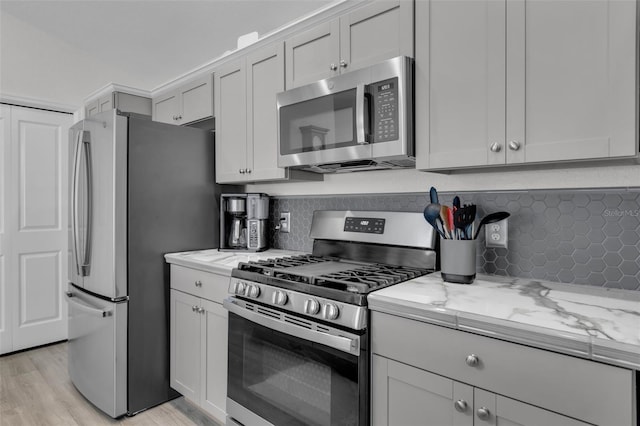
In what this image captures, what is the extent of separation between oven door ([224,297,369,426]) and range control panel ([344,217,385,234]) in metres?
0.65

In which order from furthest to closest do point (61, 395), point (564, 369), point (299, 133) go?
point (61, 395) < point (299, 133) < point (564, 369)

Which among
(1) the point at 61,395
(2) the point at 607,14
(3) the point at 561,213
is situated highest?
(2) the point at 607,14

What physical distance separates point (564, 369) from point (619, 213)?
29.9 inches

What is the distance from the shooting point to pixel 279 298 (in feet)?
5.15

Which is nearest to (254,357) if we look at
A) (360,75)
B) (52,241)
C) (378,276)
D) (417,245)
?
(378,276)

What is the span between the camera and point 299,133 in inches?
77.3

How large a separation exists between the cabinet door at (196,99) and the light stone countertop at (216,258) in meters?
0.97

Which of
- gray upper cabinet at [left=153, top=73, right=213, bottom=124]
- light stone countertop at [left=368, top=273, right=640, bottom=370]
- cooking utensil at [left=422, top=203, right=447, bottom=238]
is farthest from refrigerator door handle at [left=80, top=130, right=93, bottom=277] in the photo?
cooking utensil at [left=422, top=203, right=447, bottom=238]

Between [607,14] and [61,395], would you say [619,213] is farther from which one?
[61,395]

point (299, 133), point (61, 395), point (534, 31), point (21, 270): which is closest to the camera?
point (534, 31)

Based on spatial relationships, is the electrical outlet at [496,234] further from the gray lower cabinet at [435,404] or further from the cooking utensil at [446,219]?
the gray lower cabinet at [435,404]

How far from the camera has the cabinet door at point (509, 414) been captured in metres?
0.97

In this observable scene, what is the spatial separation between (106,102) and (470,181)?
10.00 feet

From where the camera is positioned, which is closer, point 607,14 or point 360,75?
point 607,14
